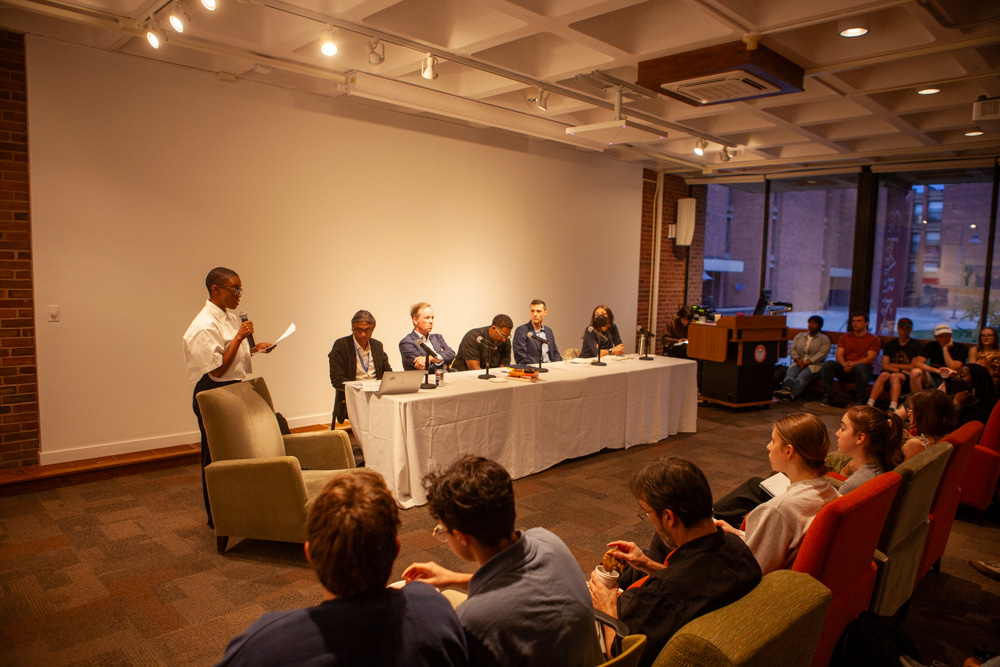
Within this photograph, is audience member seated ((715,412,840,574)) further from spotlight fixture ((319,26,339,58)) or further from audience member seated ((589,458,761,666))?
spotlight fixture ((319,26,339,58))

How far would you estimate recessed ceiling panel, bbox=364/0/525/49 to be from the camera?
14.2 ft

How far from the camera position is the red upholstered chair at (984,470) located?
13.5ft

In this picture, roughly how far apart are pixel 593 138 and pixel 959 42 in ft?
12.1

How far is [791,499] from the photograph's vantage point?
7.22 feet

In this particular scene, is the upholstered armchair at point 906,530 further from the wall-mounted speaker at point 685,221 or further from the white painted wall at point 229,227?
the wall-mounted speaker at point 685,221

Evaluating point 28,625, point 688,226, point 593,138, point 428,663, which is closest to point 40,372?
point 28,625

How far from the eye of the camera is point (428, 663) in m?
1.21

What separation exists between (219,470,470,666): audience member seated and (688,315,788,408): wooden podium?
6754 millimetres

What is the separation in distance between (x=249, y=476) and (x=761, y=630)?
2.77 metres

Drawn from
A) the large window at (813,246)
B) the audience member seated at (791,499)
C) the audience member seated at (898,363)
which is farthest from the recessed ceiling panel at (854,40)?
the large window at (813,246)

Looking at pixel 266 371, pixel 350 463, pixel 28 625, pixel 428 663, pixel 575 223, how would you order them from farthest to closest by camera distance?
pixel 575 223 → pixel 266 371 → pixel 350 463 → pixel 28 625 → pixel 428 663

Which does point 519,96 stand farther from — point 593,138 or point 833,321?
point 833,321

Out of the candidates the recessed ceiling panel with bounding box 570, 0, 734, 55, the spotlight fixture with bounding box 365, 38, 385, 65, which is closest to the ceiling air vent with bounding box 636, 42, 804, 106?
the recessed ceiling panel with bounding box 570, 0, 734, 55

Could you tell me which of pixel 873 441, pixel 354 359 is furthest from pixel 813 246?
pixel 873 441
